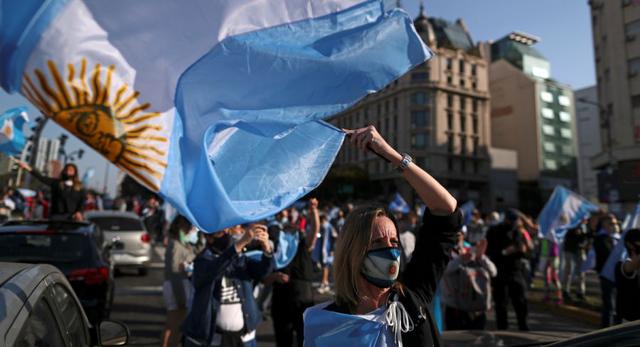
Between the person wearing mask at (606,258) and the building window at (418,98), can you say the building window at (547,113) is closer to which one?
the building window at (418,98)

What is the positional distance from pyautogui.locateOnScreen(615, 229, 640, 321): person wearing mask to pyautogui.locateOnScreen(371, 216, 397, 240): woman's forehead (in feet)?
13.3

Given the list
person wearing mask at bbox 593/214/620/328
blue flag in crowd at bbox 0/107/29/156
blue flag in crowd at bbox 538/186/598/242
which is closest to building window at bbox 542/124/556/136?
blue flag in crowd at bbox 538/186/598/242

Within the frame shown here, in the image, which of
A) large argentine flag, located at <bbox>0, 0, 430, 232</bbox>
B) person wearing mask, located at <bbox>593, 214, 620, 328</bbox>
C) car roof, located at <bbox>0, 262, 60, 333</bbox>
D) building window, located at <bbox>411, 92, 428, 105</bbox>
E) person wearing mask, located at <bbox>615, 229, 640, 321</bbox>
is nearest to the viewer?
car roof, located at <bbox>0, 262, 60, 333</bbox>

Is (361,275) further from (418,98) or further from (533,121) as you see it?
(533,121)

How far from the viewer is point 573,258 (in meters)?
11.0

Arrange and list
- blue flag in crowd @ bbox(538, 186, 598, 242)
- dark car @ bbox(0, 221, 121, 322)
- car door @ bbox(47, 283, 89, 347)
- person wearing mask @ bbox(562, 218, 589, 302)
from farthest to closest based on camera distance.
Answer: blue flag in crowd @ bbox(538, 186, 598, 242)
person wearing mask @ bbox(562, 218, 589, 302)
dark car @ bbox(0, 221, 121, 322)
car door @ bbox(47, 283, 89, 347)

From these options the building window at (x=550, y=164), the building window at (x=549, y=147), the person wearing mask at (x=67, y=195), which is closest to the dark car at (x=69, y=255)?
the person wearing mask at (x=67, y=195)

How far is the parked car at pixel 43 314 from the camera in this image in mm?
1794

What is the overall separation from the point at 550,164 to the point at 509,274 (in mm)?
87420

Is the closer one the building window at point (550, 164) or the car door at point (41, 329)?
the car door at point (41, 329)

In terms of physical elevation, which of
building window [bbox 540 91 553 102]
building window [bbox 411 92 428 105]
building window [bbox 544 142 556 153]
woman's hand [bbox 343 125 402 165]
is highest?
building window [bbox 540 91 553 102]

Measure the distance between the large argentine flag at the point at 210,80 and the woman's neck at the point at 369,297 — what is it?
2.28 ft

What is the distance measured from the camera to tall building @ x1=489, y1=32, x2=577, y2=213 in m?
82.8

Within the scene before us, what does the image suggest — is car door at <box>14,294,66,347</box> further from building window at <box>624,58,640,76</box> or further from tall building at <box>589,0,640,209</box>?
building window at <box>624,58,640,76</box>
